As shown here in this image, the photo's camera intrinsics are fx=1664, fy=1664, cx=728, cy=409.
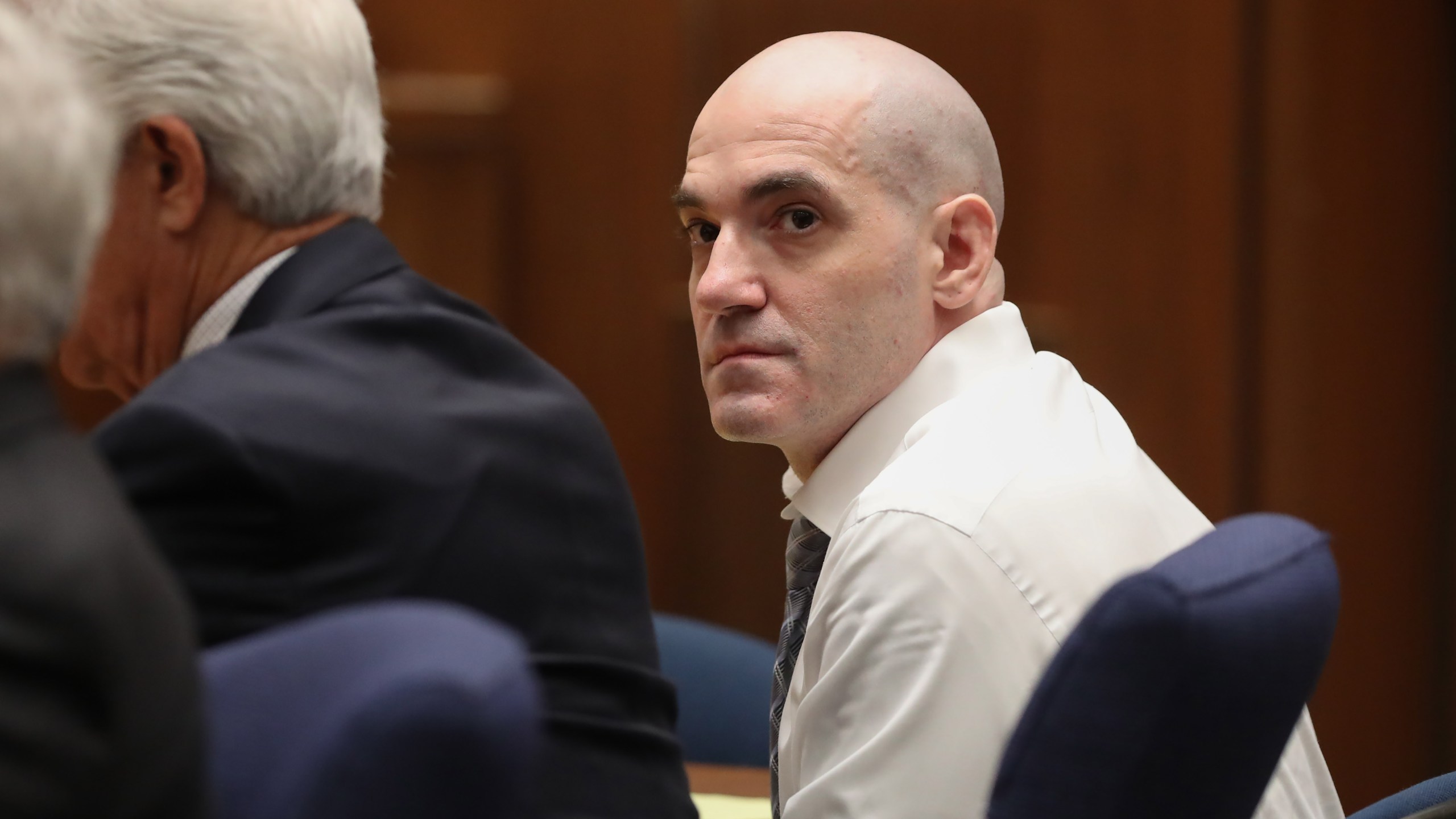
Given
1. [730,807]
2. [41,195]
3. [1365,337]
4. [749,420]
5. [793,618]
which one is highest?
[41,195]

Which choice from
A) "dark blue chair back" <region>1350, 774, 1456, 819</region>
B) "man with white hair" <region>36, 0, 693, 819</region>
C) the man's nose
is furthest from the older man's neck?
"dark blue chair back" <region>1350, 774, 1456, 819</region>

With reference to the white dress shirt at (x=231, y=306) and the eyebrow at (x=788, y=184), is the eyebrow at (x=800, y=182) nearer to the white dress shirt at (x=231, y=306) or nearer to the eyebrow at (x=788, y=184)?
the eyebrow at (x=788, y=184)

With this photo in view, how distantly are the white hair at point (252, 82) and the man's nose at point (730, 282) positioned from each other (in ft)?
1.57

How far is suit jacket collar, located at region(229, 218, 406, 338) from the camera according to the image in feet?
4.48

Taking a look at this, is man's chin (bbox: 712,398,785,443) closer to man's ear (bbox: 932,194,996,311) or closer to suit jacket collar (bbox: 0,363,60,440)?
man's ear (bbox: 932,194,996,311)

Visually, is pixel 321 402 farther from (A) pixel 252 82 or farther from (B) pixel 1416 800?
(B) pixel 1416 800

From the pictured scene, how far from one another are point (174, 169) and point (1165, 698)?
91cm

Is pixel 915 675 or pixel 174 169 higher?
pixel 174 169

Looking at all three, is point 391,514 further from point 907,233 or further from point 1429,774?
point 1429,774

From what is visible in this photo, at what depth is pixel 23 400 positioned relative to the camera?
0.75 meters

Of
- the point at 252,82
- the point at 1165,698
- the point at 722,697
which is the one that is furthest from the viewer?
the point at 722,697

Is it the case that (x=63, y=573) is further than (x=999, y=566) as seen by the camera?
No

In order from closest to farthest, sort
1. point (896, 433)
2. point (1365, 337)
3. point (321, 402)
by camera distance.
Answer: point (321, 402), point (896, 433), point (1365, 337)

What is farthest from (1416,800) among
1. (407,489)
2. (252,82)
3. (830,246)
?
(252,82)
